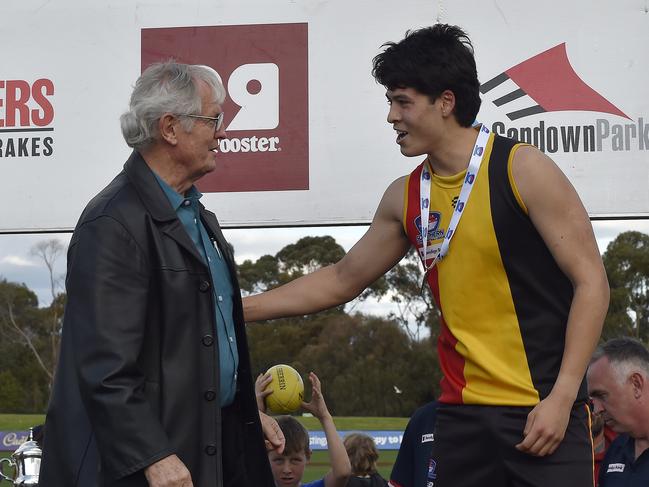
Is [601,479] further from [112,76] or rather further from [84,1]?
[84,1]

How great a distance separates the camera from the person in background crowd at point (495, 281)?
3436mm

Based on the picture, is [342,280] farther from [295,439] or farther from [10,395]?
[10,395]

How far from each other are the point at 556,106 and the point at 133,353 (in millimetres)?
3560

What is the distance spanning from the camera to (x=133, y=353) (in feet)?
11.0

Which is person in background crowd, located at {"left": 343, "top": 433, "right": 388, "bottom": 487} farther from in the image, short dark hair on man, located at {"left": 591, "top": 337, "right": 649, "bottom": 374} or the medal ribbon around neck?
the medal ribbon around neck

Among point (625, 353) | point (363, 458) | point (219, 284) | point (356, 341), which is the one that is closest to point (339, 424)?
point (356, 341)

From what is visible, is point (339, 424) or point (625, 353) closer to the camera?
point (625, 353)

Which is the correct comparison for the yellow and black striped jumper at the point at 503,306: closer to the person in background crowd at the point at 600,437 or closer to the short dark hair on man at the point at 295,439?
the short dark hair on man at the point at 295,439

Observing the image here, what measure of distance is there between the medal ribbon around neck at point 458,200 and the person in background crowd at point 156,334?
751mm

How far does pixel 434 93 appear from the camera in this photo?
148 inches

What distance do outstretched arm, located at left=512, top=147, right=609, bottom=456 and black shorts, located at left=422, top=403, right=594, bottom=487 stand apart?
0.24ft

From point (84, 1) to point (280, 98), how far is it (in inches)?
54.2

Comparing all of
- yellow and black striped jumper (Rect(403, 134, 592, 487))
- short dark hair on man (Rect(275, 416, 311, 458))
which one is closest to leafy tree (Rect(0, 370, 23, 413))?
short dark hair on man (Rect(275, 416, 311, 458))

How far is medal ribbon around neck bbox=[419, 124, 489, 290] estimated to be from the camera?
3598 millimetres
